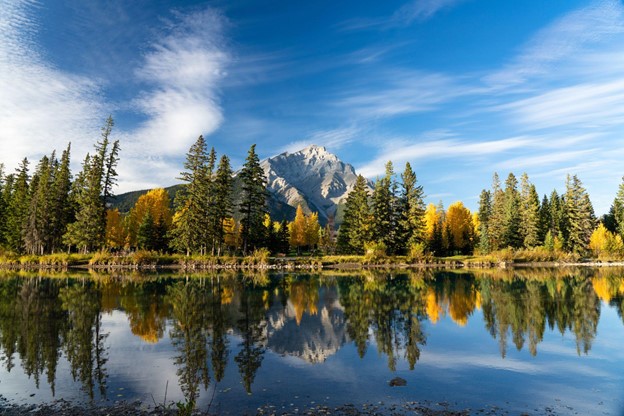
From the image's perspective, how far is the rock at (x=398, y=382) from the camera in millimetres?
11352

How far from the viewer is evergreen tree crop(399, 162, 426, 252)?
76.0 meters

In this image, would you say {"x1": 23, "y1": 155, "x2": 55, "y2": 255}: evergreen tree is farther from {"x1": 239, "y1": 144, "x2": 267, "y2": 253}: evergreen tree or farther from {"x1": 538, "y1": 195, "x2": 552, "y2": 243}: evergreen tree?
{"x1": 538, "y1": 195, "x2": 552, "y2": 243}: evergreen tree

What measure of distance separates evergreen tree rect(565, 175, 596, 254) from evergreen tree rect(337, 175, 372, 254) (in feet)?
157

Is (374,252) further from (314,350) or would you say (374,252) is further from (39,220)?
(39,220)

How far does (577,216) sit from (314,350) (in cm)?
9328

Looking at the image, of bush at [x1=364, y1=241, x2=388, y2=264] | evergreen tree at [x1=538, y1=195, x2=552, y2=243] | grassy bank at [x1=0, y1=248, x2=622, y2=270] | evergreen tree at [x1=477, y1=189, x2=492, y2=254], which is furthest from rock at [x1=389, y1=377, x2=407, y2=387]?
evergreen tree at [x1=538, y1=195, x2=552, y2=243]

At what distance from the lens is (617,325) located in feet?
65.6

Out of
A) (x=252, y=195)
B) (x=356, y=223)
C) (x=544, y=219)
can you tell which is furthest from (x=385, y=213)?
(x=544, y=219)

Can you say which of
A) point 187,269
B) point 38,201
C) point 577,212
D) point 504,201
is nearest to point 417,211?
point 504,201

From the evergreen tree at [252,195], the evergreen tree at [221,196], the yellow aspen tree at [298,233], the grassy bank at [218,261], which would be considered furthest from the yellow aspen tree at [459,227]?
the evergreen tree at [221,196]

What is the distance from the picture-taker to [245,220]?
65000 millimetres

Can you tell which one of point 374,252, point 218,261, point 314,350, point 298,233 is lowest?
point 314,350

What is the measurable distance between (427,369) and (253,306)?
1412 cm

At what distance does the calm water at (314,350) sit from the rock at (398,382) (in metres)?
0.24
